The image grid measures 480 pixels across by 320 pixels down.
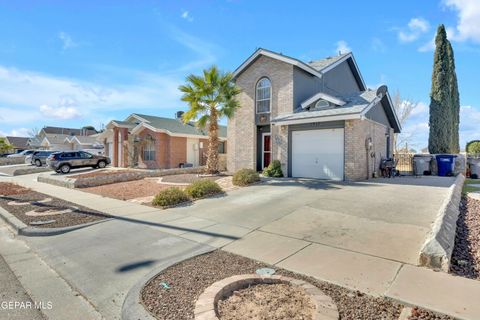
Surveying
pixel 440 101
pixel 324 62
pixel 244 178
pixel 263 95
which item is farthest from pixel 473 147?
pixel 244 178

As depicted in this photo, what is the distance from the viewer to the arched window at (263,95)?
55.0ft

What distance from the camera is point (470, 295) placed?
340cm

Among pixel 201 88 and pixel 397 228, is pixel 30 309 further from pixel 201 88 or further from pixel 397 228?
pixel 201 88

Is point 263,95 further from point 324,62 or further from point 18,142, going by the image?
point 18,142

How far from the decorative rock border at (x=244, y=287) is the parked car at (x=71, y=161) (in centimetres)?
2204

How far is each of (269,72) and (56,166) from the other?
1745 cm

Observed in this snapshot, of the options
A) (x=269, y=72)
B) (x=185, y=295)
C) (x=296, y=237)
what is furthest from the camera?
(x=269, y=72)

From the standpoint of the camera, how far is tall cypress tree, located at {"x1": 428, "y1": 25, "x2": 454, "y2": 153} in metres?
19.8

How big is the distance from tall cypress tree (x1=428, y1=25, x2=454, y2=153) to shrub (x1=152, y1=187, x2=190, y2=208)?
19.6 meters

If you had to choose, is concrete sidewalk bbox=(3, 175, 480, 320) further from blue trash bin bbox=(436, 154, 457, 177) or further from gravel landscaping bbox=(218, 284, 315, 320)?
blue trash bin bbox=(436, 154, 457, 177)

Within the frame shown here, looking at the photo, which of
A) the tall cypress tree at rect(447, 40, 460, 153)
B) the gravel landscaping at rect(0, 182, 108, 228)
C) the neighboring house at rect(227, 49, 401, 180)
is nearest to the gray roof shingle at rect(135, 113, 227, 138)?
the neighboring house at rect(227, 49, 401, 180)

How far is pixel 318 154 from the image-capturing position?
13.7 m

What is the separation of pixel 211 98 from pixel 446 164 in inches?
579

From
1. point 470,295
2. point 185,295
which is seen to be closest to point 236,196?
point 185,295
